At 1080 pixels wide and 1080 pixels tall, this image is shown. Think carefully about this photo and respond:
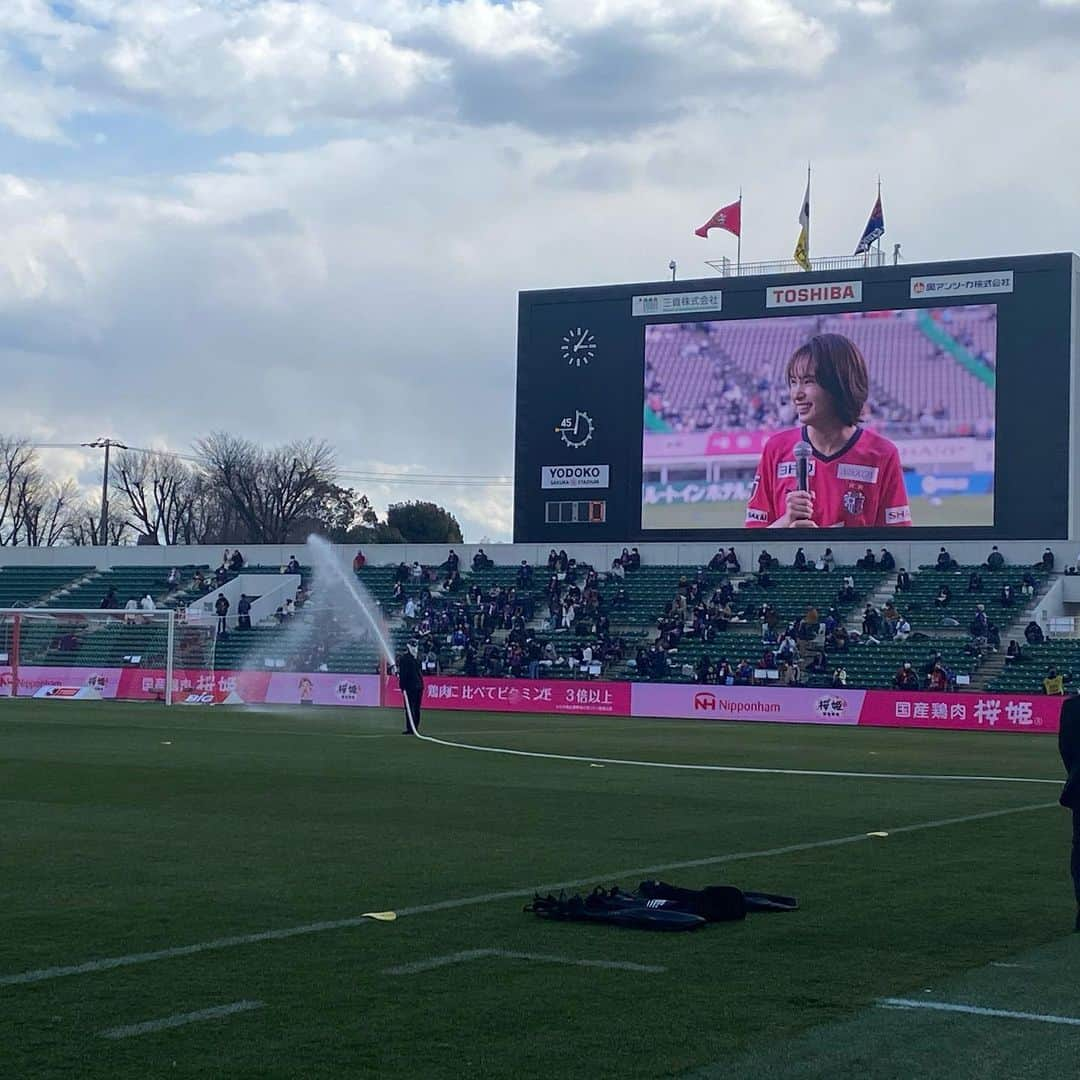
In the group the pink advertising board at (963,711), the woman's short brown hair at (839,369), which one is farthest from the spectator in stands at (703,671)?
the woman's short brown hair at (839,369)

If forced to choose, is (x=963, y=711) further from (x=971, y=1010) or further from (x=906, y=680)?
(x=971, y=1010)

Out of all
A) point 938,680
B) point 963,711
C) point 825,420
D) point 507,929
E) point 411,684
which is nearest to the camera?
point 507,929

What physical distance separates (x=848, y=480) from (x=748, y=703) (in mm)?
9985

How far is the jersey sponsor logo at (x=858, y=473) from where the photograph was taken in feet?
171

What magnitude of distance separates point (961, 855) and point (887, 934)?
15.2 feet

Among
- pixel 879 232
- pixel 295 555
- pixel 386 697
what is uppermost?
pixel 879 232

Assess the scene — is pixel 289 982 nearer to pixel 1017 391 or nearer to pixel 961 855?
pixel 961 855

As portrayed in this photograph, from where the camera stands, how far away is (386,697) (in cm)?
4900

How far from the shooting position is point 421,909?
11.3 metres

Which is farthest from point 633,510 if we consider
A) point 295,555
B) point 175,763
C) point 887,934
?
point 887,934

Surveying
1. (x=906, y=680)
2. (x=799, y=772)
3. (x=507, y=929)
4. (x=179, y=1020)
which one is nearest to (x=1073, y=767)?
(x=507, y=929)

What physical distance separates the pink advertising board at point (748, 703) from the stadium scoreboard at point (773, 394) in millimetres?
9200

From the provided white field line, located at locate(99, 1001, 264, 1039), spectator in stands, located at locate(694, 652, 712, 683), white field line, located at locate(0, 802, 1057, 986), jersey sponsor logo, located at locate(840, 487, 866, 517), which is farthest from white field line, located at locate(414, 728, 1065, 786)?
jersey sponsor logo, located at locate(840, 487, 866, 517)

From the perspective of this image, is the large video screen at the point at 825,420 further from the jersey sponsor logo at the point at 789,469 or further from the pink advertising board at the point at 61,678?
the pink advertising board at the point at 61,678
